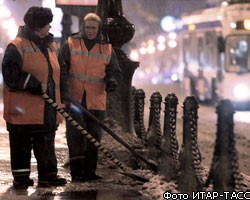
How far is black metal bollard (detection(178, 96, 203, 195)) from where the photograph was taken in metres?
6.86

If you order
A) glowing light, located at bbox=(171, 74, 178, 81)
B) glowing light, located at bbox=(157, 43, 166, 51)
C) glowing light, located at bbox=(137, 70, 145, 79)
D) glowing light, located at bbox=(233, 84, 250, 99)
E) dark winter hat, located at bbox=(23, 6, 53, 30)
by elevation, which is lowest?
glowing light, located at bbox=(137, 70, 145, 79)

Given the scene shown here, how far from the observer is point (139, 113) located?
1027 centimetres

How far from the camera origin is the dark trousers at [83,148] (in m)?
8.03

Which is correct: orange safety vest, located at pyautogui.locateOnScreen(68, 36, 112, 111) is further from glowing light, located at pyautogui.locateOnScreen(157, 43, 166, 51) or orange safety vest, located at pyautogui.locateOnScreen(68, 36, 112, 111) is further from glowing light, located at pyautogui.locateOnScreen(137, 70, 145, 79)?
glowing light, located at pyautogui.locateOnScreen(157, 43, 166, 51)

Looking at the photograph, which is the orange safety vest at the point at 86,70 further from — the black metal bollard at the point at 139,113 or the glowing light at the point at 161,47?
the glowing light at the point at 161,47

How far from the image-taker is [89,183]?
7.80 meters

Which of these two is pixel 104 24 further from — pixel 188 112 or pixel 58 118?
pixel 188 112

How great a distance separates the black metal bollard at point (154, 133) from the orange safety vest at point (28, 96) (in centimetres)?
191

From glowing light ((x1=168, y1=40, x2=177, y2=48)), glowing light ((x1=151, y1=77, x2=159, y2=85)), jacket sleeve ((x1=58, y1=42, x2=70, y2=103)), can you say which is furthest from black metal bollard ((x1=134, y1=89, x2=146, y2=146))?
glowing light ((x1=168, y1=40, x2=177, y2=48))

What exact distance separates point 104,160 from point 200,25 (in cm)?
1841

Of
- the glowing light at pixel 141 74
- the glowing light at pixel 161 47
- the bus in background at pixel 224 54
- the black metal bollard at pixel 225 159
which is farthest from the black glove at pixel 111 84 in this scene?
the glowing light at pixel 161 47


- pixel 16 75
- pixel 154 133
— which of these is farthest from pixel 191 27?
pixel 16 75

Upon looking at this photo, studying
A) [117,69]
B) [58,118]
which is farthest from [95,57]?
[58,118]

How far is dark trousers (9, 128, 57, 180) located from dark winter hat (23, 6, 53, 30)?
3.83ft
